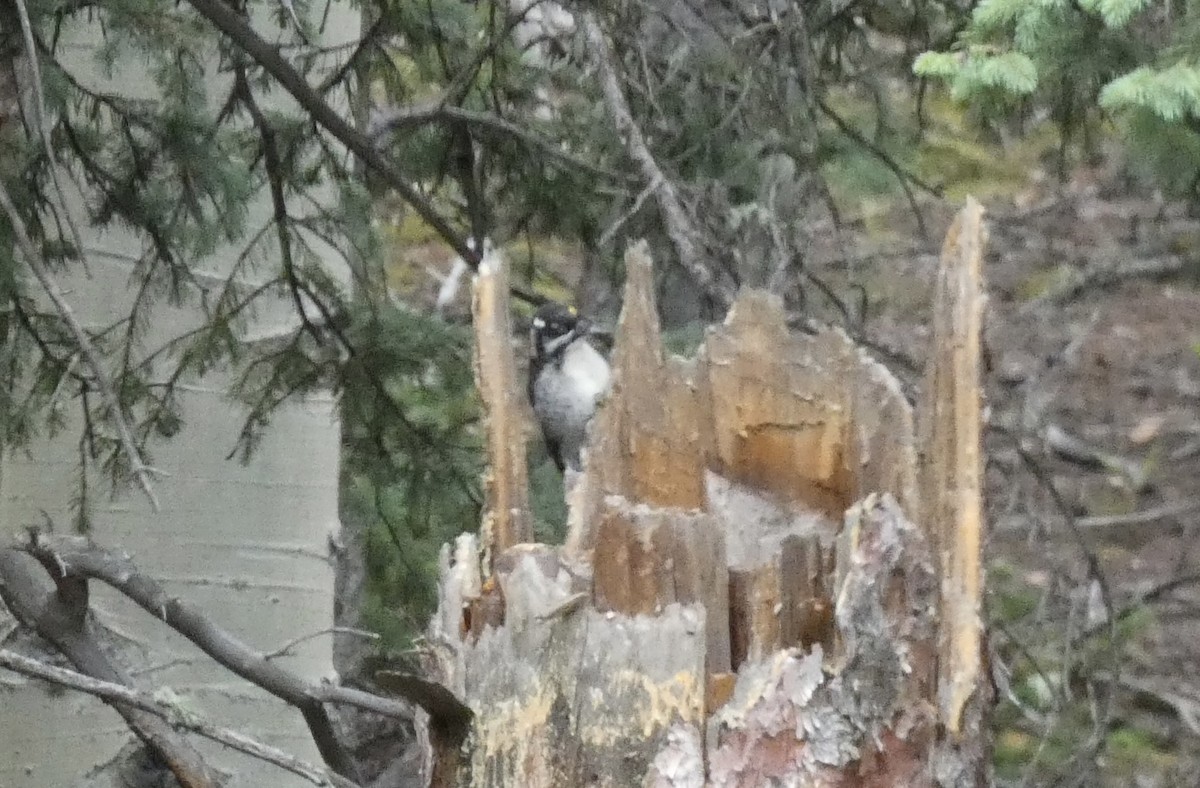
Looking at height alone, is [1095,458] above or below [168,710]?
above

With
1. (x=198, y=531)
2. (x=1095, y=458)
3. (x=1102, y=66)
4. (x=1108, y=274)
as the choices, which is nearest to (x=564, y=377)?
(x=198, y=531)

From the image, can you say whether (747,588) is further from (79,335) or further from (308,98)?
(308,98)

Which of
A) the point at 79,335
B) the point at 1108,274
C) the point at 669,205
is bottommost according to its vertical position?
the point at 79,335

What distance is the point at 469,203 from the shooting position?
317cm

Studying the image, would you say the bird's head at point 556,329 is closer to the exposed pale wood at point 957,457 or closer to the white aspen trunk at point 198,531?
the white aspen trunk at point 198,531

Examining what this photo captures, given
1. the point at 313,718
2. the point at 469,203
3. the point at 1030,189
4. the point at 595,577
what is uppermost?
the point at 1030,189

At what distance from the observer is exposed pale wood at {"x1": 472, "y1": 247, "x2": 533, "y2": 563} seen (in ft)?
5.82

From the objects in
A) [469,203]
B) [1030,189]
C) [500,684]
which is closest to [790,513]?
[500,684]

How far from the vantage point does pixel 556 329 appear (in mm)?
4164

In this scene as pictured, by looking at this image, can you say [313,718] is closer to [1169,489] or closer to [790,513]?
[790,513]

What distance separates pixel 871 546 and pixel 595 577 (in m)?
0.31

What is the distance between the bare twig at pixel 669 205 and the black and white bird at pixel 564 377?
1.71 metres

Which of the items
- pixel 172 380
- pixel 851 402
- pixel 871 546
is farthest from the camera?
pixel 172 380

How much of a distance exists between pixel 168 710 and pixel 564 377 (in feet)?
8.02
